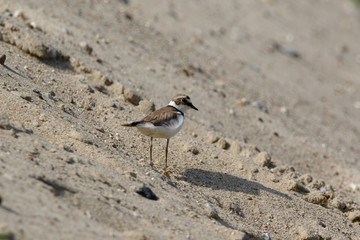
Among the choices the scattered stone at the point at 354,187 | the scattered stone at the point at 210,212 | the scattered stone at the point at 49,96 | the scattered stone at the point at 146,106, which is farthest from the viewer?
the scattered stone at the point at 354,187

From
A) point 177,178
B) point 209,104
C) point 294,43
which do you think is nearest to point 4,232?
point 177,178

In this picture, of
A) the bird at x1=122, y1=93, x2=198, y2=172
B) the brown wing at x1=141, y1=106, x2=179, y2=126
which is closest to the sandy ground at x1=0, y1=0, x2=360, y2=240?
the bird at x1=122, y1=93, x2=198, y2=172

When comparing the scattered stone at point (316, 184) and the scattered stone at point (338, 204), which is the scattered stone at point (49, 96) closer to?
the scattered stone at point (316, 184)

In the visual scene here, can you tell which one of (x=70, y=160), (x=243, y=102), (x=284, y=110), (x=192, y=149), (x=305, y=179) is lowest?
(x=70, y=160)

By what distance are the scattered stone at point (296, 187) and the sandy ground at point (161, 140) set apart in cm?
2

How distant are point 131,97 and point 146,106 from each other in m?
0.34

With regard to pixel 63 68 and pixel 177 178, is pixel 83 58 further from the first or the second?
pixel 177 178

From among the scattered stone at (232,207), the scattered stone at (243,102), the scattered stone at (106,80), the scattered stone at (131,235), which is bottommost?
the scattered stone at (131,235)

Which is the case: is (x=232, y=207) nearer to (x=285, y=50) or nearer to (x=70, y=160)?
(x=70, y=160)

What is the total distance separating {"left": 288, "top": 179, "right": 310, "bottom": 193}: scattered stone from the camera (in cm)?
755

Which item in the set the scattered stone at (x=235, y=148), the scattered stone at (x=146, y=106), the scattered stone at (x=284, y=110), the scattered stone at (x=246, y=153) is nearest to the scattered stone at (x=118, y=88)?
the scattered stone at (x=146, y=106)

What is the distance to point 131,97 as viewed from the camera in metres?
8.35

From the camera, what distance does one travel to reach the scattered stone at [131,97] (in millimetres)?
8352

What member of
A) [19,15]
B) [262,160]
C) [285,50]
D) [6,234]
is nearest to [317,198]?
[262,160]
